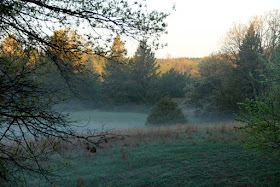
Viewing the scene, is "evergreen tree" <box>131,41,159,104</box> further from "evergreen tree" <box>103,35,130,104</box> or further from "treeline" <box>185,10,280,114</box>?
"treeline" <box>185,10,280,114</box>

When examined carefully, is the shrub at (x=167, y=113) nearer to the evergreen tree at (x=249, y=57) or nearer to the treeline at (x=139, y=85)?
the evergreen tree at (x=249, y=57)

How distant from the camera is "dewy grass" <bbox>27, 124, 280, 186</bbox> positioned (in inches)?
268

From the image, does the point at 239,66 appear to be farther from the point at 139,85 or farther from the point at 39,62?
the point at 39,62

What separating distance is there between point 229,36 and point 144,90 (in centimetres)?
1566

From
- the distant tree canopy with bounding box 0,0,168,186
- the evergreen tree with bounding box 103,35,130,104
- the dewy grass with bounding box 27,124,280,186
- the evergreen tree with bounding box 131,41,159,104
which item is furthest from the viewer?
the evergreen tree with bounding box 103,35,130,104

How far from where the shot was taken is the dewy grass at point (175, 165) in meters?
6.81

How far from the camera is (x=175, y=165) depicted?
8.38 metres

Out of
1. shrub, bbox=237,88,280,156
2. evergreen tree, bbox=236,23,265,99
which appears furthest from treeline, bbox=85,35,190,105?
shrub, bbox=237,88,280,156

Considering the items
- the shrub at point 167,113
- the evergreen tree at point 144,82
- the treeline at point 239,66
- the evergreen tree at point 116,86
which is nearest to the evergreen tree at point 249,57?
the treeline at point 239,66

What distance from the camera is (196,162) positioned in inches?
331

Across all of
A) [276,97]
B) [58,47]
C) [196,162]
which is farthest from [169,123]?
[58,47]

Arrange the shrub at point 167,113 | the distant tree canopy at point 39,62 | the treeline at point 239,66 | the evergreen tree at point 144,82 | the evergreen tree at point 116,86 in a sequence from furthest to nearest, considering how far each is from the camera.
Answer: the evergreen tree at point 116,86, the evergreen tree at point 144,82, the treeline at point 239,66, the shrub at point 167,113, the distant tree canopy at point 39,62

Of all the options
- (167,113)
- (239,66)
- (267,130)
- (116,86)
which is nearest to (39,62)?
(267,130)

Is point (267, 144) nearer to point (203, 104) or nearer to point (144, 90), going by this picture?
point (203, 104)
